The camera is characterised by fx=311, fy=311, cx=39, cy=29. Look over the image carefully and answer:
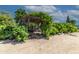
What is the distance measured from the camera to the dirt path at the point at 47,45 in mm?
3113

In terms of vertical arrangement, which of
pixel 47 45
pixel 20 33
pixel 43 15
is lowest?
pixel 47 45

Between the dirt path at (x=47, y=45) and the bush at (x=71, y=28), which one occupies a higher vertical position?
the bush at (x=71, y=28)

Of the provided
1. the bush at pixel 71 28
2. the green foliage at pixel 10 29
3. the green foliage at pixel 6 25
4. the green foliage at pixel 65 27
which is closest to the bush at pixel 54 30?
the green foliage at pixel 65 27

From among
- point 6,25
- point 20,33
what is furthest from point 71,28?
point 6,25

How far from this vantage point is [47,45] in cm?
314

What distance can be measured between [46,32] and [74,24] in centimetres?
30

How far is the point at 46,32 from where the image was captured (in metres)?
3.17

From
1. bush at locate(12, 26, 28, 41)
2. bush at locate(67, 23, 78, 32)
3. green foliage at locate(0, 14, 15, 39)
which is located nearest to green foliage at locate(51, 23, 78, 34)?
bush at locate(67, 23, 78, 32)

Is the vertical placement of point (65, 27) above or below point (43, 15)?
below

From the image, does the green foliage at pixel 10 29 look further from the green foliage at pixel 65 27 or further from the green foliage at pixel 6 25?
the green foliage at pixel 65 27

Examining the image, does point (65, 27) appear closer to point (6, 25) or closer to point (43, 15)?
point (43, 15)

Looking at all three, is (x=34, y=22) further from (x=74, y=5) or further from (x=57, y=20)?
(x=74, y=5)
